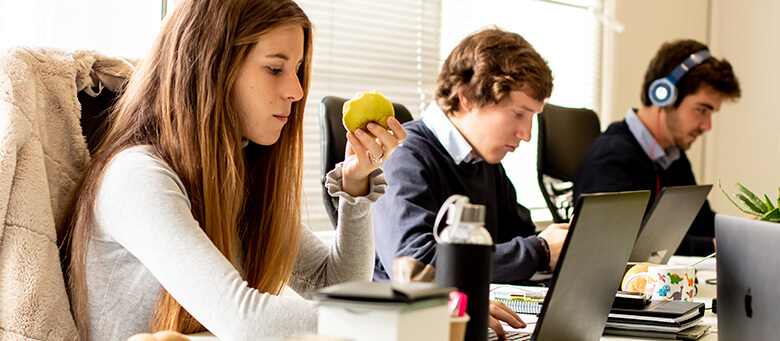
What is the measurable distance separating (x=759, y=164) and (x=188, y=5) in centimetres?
368

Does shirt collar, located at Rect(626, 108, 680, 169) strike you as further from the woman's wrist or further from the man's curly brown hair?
the woman's wrist

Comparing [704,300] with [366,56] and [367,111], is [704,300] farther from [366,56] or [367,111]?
[366,56]

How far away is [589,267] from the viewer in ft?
3.24

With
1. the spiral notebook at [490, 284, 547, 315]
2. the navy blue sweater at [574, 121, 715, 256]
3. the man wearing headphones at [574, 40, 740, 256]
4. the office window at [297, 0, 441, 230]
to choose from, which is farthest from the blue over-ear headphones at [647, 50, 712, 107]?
the spiral notebook at [490, 284, 547, 315]

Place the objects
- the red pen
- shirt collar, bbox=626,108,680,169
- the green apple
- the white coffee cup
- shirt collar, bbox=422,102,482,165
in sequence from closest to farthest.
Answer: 1. the red pen
2. the green apple
3. the white coffee cup
4. shirt collar, bbox=422,102,482,165
5. shirt collar, bbox=626,108,680,169

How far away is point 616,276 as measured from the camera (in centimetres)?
111

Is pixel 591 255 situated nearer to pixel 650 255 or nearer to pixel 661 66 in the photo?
pixel 650 255

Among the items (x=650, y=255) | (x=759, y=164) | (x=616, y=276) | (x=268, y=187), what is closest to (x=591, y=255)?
(x=616, y=276)

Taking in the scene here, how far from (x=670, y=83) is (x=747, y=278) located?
1.97 m

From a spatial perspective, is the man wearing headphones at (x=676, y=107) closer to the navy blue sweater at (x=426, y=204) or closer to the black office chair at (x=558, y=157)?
the black office chair at (x=558, y=157)

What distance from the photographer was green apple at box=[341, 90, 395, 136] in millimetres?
1383

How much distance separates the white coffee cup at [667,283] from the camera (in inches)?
60.1

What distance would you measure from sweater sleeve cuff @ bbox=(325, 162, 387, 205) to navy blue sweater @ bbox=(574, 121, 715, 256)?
51.8 inches

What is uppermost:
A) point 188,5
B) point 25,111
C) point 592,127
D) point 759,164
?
point 188,5
